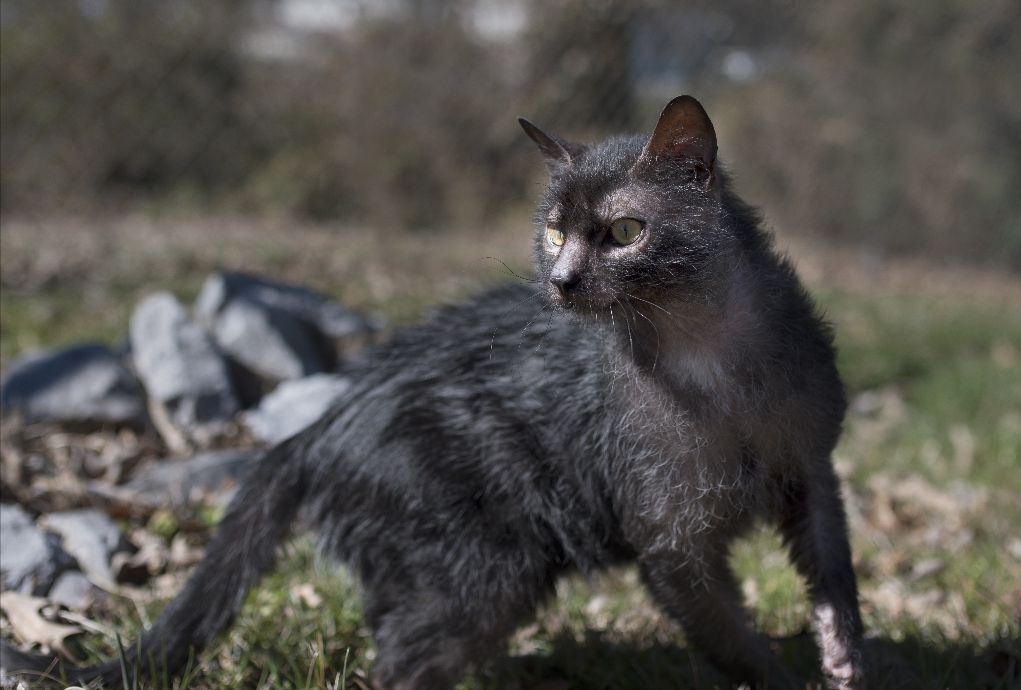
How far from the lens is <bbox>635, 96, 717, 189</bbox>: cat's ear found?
212 cm

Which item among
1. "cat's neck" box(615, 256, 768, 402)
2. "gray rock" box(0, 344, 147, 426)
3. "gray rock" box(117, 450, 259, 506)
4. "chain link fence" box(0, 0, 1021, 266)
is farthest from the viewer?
"chain link fence" box(0, 0, 1021, 266)

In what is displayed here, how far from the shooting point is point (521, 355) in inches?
105

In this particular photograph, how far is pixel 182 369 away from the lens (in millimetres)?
4375

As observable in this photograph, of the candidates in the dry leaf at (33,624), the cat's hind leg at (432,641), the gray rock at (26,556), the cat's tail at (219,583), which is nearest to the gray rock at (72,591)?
the gray rock at (26,556)

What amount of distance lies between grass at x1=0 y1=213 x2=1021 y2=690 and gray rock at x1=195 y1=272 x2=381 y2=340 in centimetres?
85

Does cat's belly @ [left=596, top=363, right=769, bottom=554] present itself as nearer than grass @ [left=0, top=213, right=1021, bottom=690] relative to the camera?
Yes

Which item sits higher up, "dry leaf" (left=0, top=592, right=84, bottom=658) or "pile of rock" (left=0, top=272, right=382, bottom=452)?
"pile of rock" (left=0, top=272, right=382, bottom=452)

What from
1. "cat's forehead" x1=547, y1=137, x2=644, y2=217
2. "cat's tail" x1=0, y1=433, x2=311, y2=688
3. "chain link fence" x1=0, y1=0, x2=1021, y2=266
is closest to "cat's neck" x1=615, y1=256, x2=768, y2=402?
"cat's forehead" x1=547, y1=137, x2=644, y2=217

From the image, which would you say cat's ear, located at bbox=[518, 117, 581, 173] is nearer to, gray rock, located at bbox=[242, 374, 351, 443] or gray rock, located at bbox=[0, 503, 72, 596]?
gray rock, located at bbox=[242, 374, 351, 443]

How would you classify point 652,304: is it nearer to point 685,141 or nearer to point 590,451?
point 685,141

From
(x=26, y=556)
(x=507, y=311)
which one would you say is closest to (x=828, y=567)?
(x=507, y=311)

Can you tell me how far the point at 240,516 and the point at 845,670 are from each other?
5.38 feet

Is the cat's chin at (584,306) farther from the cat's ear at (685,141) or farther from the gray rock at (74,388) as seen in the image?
the gray rock at (74,388)

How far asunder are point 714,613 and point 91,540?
6.59ft
